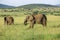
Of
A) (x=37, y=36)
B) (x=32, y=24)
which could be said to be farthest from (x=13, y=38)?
(x=32, y=24)

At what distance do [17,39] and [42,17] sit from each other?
10.3 m

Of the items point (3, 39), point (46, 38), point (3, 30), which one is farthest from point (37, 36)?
point (3, 30)

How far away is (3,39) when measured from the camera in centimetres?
877

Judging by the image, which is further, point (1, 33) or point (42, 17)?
point (42, 17)

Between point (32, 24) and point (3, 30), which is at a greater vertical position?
point (3, 30)

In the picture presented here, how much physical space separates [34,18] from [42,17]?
32.5 inches

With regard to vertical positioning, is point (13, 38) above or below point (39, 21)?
above

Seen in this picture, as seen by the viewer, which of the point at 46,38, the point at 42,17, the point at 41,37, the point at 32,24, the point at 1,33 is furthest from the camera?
the point at 42,17

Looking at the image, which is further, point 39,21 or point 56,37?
point 39,21

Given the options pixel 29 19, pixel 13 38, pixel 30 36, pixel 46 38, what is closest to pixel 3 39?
pixel 13 38

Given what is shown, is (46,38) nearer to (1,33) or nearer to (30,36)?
(30,36)

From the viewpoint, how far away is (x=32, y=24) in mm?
17547

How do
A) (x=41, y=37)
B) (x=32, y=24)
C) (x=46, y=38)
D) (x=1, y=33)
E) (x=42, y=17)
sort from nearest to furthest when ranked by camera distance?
(x=46, y=38)
(x=41, y=37)
(x=1, y=33)
(x=32, y=24)
(x=42, y=17)

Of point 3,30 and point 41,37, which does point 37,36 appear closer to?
point 41,37
